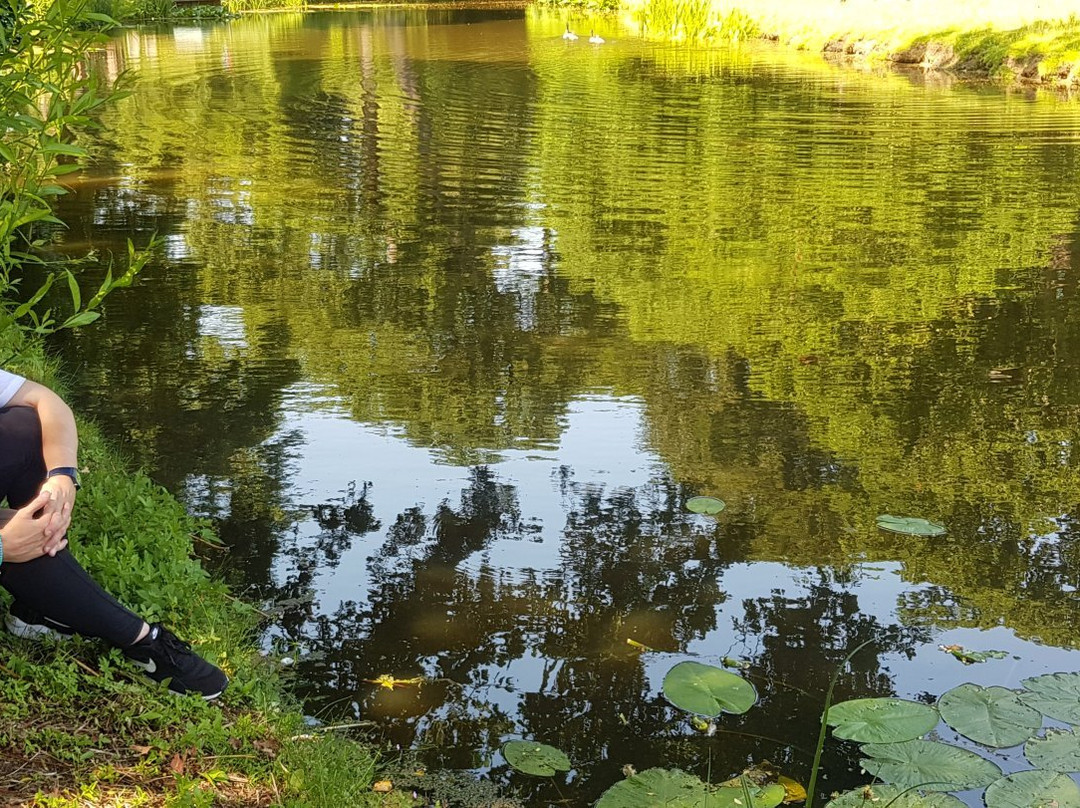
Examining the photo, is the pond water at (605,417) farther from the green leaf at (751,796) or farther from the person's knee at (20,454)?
the person's knee at (20,454)

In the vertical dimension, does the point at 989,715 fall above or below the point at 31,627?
below

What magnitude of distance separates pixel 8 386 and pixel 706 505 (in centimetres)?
295

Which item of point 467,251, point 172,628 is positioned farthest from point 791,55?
point 172,628

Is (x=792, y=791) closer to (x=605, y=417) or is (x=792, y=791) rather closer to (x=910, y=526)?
(x=910, y=526)

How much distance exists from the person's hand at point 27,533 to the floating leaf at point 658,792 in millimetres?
1680

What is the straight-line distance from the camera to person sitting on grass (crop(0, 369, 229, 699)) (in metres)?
3.11

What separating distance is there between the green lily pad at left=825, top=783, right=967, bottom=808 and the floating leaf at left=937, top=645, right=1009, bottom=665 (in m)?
0.84

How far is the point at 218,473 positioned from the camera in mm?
5398

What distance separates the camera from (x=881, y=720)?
12.0 feet

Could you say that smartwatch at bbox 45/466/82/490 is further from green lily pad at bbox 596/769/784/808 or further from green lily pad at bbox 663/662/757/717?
green lily pad at bbox 663/662/757/717

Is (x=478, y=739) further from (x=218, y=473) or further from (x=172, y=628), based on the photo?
(x=218, y=473)

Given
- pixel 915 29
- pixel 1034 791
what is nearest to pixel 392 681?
pixel 1034 791

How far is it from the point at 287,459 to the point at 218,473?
1.13ft

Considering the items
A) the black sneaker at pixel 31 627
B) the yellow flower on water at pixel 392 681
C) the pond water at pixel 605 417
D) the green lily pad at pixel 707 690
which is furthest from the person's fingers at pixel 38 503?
the green lily pad at pixel 707 690
